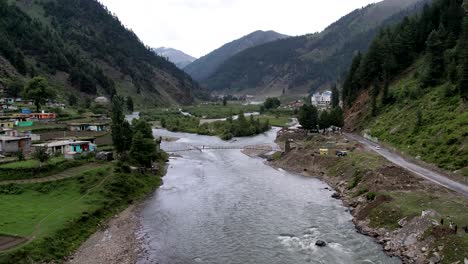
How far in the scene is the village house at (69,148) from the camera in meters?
71.6

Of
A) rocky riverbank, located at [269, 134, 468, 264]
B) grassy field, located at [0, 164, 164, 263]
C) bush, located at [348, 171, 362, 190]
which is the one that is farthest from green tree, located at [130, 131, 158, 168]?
bush, located at [348, 171, 362, 190]

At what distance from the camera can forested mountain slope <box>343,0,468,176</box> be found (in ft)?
224

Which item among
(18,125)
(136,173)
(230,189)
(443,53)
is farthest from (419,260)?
(18,125)

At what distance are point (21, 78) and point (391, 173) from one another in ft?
468

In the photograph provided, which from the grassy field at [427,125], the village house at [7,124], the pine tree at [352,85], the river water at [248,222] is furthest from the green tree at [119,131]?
the pine tree at [352,85]

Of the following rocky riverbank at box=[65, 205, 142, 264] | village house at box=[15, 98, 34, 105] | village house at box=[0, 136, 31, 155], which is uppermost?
village house at box=[15, 98, 34, 105]

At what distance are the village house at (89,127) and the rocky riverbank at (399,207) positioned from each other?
52.9m

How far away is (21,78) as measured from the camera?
15488 cm

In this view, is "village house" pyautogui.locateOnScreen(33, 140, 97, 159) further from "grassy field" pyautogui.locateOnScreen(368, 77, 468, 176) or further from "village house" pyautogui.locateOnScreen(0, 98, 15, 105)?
"grassy field" pyautogui.locateOnScreen(368, 77, 468, 176)

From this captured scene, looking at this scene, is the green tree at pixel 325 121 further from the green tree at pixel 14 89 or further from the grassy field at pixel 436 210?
the green tree at pixel 14 89

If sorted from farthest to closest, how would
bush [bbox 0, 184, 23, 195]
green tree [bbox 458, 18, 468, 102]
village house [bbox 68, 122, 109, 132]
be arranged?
village house [bbox 68, 122, 109, 132] < green tree [bbox 458, 18, 468, 102] < bush [bbox 0, 184, 23, 195]

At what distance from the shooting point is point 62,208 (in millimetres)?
52656

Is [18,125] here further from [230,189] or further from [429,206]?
[429,206]

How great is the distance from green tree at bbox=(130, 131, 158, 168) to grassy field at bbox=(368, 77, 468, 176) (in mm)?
47464
